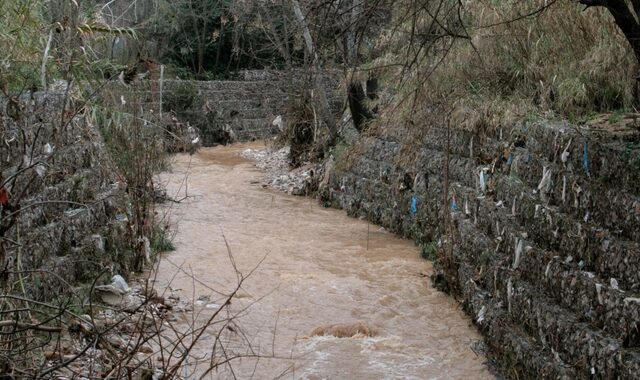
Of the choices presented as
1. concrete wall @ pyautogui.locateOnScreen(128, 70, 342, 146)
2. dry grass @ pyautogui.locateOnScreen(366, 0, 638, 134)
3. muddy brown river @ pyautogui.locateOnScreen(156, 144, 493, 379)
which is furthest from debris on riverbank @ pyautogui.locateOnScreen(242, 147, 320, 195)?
dry grass @ pyautogui.locateOnScreen(366, 0, 638, 134)

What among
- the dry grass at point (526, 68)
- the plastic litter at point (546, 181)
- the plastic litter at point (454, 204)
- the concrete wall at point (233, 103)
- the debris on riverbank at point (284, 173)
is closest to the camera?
the plastic litter at point (546, 181)

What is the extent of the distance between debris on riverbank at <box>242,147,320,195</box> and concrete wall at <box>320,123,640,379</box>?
5.16m

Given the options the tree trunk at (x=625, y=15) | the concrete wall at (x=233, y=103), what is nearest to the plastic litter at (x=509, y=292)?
the tree trunk at (x=625, y=15)

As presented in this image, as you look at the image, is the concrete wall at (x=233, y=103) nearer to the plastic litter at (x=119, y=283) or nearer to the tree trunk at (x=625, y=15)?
the plastic litter at (x=119, y=283)

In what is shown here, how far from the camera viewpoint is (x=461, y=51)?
8.95 metres

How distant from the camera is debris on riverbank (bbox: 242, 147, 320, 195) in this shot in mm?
14289

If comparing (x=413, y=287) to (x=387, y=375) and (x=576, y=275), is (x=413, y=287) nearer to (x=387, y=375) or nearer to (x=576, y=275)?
(x=387, y=375)

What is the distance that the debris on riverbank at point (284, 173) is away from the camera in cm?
1429

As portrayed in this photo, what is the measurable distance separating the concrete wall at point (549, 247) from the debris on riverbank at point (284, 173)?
5.16 metres

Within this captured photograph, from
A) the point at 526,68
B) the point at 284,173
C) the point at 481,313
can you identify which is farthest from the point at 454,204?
the point at 284,173

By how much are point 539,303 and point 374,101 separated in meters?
7.44

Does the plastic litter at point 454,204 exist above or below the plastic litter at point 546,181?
below

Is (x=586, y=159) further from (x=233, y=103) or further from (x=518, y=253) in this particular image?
(x=233, y=103)

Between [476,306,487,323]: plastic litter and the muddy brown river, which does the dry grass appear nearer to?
[476,306,487,323]: plastic litter
